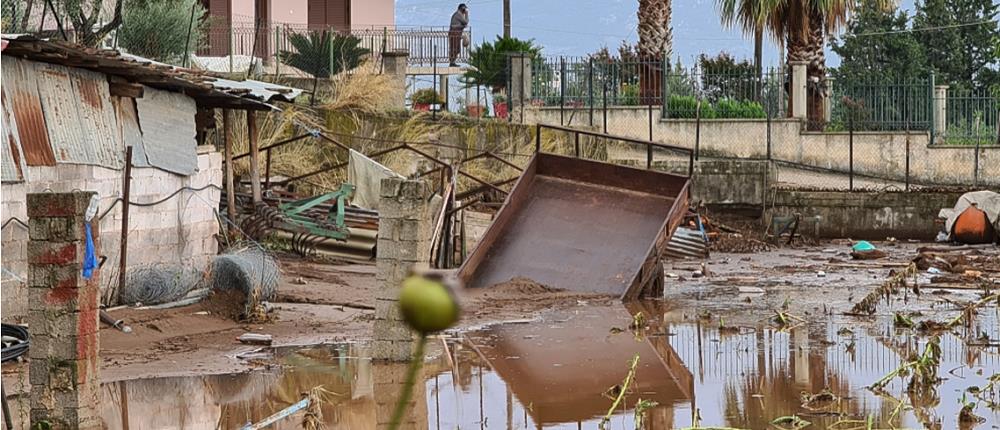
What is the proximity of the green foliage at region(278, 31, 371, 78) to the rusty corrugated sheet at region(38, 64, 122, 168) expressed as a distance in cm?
1385

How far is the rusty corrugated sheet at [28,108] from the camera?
47.7ft

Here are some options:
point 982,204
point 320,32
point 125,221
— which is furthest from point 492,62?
point 125,221

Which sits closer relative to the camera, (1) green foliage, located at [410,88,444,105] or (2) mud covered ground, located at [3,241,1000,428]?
(2) mud covered ground, located at [3,241,1000,428]

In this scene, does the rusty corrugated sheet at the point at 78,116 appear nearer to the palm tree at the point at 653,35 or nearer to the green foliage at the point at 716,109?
the green foliage at the point at 716,109

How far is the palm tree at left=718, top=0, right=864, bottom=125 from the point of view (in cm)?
3291

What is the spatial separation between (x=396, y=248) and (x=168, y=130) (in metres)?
5.04

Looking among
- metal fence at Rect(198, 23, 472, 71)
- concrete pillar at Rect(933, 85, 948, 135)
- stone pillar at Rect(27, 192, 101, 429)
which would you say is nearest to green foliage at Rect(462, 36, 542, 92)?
metal fence at Rect(198, 23, 472, 71)

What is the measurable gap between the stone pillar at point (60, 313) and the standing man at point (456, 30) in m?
28.7

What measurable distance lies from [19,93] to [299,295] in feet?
15.0

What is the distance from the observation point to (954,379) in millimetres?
12742

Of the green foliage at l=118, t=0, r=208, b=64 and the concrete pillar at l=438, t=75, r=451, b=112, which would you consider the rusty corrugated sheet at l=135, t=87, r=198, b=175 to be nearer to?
the green foliage at l=118, t=0, r=208, b=64

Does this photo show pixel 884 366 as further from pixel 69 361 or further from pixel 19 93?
pixel 19 93

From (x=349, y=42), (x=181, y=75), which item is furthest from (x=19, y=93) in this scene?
(x=349, y=42)

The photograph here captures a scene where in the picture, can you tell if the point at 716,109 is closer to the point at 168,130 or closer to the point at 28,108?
the point at 168,130
